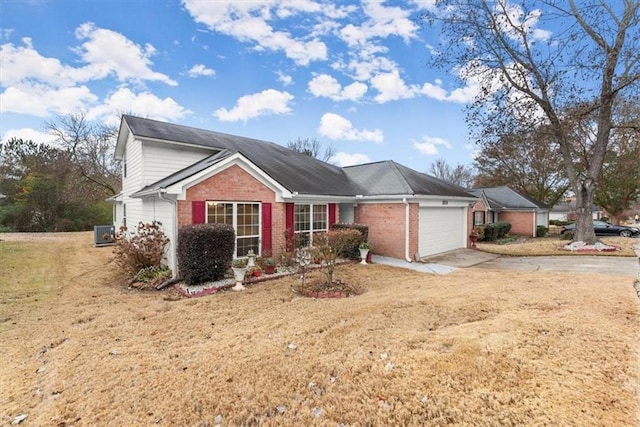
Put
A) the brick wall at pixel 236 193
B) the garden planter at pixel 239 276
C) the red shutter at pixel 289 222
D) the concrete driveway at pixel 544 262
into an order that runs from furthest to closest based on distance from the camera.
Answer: the red shutter at pixel 289 222
the concrete driveway at pixel 544 262
the brick wall at pixel 236 193
the garden planter at pixel 239 276

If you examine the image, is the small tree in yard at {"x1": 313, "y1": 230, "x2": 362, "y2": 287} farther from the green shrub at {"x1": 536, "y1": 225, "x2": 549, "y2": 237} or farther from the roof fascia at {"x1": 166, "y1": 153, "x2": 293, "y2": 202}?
the green shrub at {"x1": 536, "y1": 225, "x2": 549, "y2": 237}

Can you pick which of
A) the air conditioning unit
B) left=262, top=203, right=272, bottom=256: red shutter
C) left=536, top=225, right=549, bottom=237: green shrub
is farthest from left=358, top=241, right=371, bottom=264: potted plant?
left=536, top=225, right=549, bottom=237: green shrub

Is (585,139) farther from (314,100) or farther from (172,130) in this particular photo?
(172,130)

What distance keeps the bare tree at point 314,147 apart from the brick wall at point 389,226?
33.0m

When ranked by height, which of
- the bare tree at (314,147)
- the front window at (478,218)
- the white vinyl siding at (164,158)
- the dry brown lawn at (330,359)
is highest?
the bare tree at (314,147)

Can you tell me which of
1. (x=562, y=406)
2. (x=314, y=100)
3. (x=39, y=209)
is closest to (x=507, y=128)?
(x=314, y=100)

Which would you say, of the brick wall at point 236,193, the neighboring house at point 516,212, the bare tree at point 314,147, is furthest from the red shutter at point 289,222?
the bare tree at point 314,147

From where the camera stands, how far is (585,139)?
24.5 meters

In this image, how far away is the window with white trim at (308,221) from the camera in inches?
485

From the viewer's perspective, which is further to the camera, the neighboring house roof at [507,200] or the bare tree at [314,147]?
the bare tree at [314,147]

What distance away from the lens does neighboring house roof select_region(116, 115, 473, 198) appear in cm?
1245

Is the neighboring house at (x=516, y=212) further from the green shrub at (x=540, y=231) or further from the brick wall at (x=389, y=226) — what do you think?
the brick wall at (x=389, y=226)

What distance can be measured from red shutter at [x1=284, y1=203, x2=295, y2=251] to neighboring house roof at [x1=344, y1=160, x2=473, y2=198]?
4092mm

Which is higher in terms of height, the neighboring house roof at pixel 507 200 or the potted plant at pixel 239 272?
the neighboring house roof at pixel 507 200
